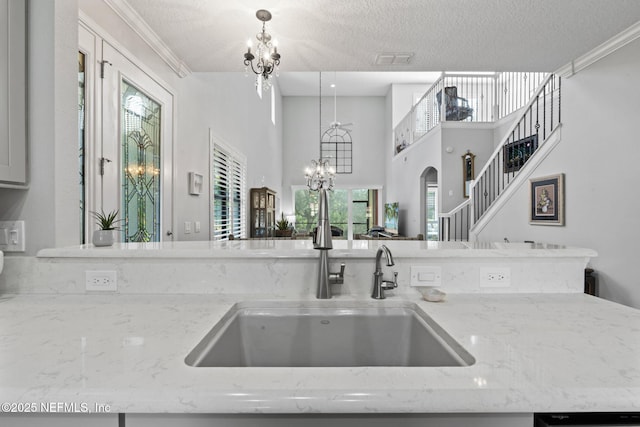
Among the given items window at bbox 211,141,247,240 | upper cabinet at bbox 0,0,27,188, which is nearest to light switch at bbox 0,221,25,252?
upper cabinet at bbox 0,0,27,188

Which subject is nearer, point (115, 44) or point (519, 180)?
point (115, 44)

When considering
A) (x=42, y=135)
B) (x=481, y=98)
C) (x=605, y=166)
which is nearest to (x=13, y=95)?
(x=42, y=135)

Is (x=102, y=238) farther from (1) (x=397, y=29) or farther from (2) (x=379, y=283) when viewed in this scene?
(1) (x=397, y=29)

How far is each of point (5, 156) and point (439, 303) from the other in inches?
68.0

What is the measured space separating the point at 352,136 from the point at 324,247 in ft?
32.6

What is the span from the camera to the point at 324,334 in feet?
3.96

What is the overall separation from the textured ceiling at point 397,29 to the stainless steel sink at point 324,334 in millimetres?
2272

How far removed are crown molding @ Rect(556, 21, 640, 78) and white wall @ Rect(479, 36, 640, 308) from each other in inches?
2.2

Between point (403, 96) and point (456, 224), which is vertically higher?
point (403, 96)

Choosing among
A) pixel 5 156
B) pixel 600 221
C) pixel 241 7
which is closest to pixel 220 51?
pixel 241 7

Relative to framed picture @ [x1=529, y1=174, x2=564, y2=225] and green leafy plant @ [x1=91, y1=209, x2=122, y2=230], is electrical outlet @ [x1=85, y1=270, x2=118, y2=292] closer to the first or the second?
green leafy plant @ [x1=91, y1=209, x2=122, y2=230]

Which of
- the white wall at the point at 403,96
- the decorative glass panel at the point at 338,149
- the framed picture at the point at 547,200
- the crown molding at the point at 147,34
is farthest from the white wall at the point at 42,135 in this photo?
the decorative glass panel at the point at 338,149

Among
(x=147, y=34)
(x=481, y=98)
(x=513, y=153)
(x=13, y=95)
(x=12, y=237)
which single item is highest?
(x=481, y=98)

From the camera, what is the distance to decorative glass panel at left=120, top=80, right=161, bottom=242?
2.49 m
